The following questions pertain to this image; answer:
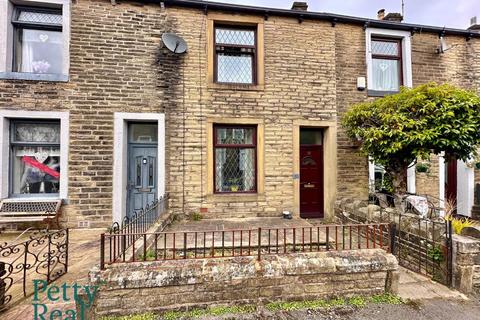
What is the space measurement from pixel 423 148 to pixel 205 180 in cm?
482

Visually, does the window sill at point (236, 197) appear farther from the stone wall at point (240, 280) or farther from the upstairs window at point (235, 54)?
the stone wall at point (240, 280)

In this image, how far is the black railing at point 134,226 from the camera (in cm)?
291

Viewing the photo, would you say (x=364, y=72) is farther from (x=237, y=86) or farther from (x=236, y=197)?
(x=236, y=197)

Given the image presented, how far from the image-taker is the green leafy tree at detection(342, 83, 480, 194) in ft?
14.7

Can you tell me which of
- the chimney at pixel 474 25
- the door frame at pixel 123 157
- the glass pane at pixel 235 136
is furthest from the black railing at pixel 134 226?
the chimney at pixel 474 25

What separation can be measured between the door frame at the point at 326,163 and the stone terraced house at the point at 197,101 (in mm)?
36

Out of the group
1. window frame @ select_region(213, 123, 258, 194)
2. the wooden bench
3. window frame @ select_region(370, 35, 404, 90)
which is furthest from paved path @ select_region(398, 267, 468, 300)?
the wooden bench

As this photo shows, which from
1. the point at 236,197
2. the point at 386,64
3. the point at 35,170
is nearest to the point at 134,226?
the point at 236,197

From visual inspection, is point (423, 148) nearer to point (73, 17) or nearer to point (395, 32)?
point (395, 32)

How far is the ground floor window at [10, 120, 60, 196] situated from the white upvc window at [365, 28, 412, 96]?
8641 mm

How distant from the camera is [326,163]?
666cm

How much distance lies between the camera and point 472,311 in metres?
2.94

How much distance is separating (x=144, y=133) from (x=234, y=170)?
8.46 feet

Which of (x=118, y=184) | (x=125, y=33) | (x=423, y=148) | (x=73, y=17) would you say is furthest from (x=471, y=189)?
(x=73, y=17)
